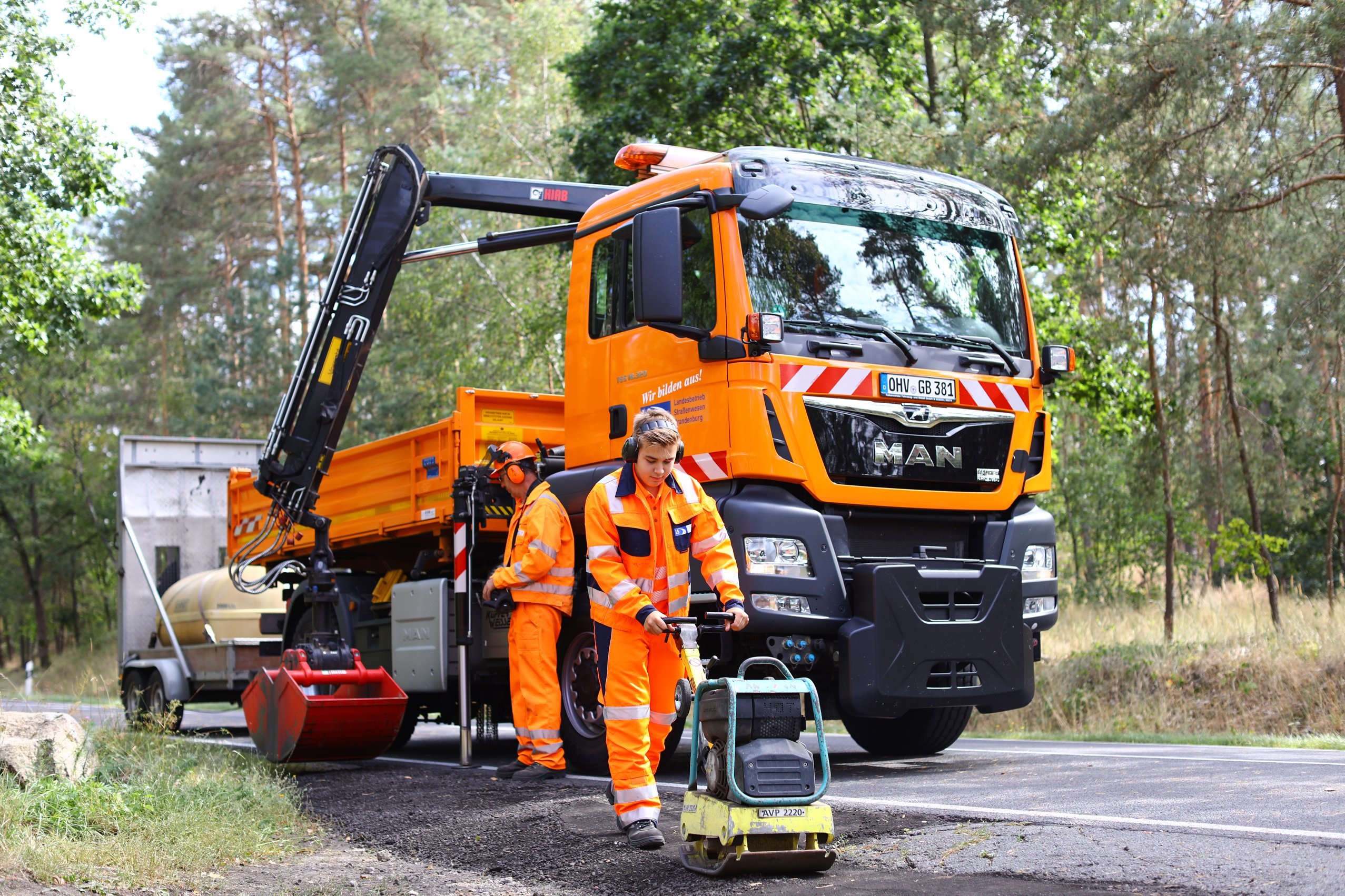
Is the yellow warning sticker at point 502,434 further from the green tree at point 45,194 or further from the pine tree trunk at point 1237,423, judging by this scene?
the green tree at point 45,194

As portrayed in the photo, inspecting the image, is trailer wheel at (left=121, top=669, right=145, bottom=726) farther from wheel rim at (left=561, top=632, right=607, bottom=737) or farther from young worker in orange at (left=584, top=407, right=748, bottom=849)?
young worker in orange at (left=584, top=407, right=748, bottom=849)

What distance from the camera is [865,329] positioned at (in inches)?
289

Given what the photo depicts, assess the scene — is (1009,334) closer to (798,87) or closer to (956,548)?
(956,548)

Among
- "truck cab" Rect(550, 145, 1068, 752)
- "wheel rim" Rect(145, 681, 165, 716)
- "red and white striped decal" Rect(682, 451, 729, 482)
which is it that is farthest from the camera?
"wheel rim" Rect(145, 681, 165, 716)

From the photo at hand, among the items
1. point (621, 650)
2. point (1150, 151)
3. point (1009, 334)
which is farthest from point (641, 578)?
point (1150, 151)

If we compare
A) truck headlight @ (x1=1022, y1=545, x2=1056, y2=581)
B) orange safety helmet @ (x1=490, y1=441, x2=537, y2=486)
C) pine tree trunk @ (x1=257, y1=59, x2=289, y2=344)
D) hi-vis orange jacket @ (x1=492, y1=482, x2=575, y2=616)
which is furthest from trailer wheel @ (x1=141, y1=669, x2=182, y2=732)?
pine tree trunk @ (x1=257, y1=59, x2=289, y2=344)

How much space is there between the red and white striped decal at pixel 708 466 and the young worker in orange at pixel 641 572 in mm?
1091

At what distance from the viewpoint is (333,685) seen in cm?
938

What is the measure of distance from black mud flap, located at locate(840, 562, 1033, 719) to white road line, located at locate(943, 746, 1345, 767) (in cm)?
107

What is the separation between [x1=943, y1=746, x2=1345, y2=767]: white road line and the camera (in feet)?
23.6

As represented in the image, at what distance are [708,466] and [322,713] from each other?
3229mm

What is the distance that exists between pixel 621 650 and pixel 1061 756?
3.60 metres

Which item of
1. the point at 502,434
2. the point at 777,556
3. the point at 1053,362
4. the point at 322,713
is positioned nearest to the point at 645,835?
the point at 777,556

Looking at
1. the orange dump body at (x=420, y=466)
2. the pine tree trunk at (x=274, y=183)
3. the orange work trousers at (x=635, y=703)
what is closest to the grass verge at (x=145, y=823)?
the orange work trousers at (x=635, y=703)
